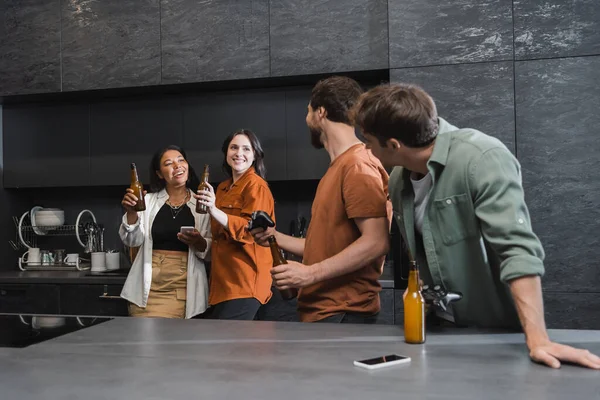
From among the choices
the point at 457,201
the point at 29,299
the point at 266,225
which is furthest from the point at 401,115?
the point at 29,299

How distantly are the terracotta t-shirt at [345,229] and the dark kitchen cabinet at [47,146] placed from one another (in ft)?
7.97

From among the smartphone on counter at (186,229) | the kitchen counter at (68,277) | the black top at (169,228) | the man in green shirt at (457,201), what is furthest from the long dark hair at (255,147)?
the man in green shirt at (457,201)

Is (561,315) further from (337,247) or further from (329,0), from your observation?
(329,0)

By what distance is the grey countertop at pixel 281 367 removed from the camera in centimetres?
102

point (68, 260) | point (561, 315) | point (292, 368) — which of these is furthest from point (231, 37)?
point (292, 368)

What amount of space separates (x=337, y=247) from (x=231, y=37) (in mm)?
1933

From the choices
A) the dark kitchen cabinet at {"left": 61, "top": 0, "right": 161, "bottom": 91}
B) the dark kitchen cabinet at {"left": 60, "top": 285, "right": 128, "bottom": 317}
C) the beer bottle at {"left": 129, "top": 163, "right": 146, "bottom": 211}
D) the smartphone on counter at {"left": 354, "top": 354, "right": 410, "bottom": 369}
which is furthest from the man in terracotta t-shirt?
the dark kitchen cabinet at {"left": 61, "top": 0, "right": 161, "bottom": 91}

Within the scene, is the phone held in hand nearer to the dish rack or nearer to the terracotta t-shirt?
the terracotta t-shirt

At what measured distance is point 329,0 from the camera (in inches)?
126

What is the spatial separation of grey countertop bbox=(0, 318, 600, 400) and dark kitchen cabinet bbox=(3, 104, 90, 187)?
8.22ft

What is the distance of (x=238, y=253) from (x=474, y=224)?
4.46ft

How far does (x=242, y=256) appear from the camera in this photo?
2566 millimetres

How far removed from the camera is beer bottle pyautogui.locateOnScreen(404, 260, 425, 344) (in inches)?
52.3

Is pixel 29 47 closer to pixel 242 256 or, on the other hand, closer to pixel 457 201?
pixel 242 256
